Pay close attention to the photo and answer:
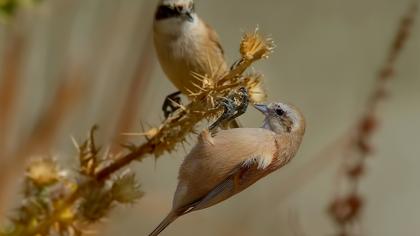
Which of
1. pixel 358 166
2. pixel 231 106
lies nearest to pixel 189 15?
pixel 358 166

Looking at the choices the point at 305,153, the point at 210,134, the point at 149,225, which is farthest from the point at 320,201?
the point at 210,134

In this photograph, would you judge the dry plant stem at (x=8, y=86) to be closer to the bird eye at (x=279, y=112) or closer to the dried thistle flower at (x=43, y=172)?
the dried thistle flower at (x=43, y=172)

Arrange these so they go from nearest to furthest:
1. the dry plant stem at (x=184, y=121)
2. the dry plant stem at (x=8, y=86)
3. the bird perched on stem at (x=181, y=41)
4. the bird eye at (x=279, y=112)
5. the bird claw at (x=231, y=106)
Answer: the dry plant stem at (x=184, y=121) → the bird claw at (x=231, y=106) → the bird eye at (x=279, y=112) → the bird perched on stem at (x=181, y=41) → the dry plant stem at (x=8, y=86)

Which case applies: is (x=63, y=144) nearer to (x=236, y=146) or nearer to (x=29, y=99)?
(x=29, y=99)

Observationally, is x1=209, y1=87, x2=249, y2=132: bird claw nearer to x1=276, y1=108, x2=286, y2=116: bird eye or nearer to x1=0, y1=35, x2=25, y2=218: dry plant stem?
x1=276, y1=108, x2=286, y2=116: bird eye

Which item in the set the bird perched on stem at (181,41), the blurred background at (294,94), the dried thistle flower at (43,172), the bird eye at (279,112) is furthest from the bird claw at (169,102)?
the blurred background at (294,94)

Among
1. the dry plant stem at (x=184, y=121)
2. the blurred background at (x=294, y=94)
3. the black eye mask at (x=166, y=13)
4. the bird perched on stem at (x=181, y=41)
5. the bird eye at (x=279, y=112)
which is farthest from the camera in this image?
the blurred background at (x=294, y=94)
